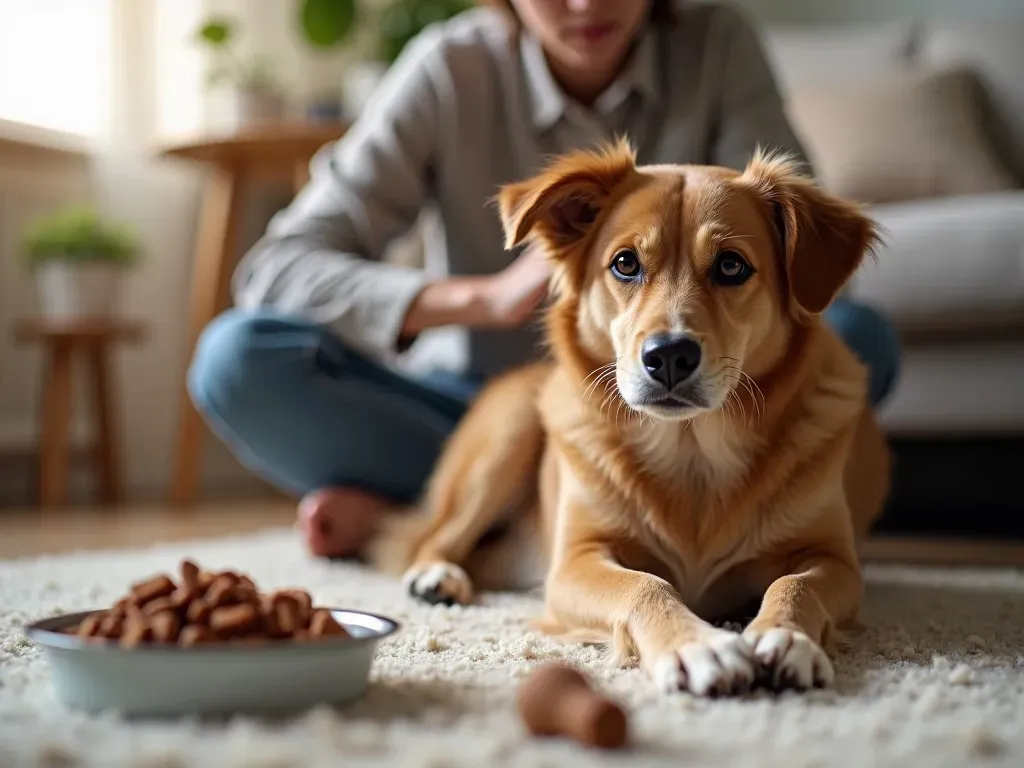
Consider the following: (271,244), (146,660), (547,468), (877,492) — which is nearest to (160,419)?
(271,244)

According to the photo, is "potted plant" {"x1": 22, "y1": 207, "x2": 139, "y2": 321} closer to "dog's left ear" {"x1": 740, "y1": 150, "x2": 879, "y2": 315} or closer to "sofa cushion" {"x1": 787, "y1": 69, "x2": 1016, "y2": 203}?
"sofa cushion" {"x1": 787, "y1": 69, "x2": 1016, "y2": 203}

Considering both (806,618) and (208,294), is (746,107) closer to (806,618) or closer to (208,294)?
(806,618)

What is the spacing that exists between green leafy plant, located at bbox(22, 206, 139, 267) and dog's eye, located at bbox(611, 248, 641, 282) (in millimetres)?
2360

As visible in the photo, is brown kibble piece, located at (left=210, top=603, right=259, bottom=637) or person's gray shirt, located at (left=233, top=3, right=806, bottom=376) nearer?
brown kibble piece, located at (left=210, top=603, right=259, bottom=637)

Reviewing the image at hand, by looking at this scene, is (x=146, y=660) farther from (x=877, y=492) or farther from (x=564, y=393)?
(x=877, y=492)

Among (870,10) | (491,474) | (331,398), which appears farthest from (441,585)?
(870,10)

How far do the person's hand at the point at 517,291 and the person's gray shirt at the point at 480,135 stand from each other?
0.87 feet

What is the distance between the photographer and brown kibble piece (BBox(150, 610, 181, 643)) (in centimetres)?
106

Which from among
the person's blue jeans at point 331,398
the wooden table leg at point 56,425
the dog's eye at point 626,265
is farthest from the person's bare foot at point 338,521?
the wooden table leg at point 56,425

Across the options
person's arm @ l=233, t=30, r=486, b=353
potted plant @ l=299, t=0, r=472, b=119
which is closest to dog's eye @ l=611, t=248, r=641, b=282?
person's arm @ l=233, t=30, r=486, b=353

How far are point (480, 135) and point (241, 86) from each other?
4.74 ft

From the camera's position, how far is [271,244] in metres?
2.30

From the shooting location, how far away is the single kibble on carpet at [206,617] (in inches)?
41.9

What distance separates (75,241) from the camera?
3410 millimetres
